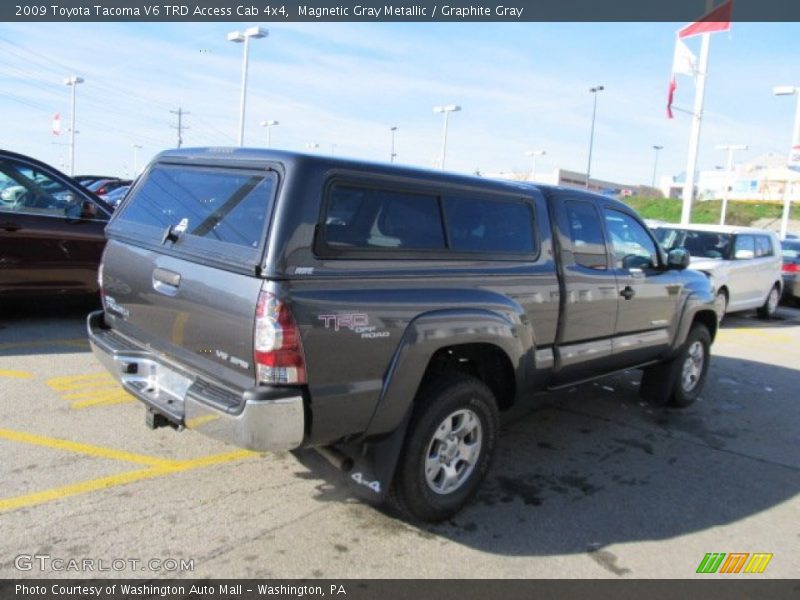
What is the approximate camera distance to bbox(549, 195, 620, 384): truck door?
4492mm

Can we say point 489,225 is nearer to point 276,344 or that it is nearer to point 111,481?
point 276,344

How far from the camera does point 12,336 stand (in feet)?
21.8

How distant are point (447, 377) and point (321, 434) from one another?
85cm

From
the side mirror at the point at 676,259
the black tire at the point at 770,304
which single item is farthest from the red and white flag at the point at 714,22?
the side mirror at the point at 676,259

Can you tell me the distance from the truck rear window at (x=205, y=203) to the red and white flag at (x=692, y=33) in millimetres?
17109

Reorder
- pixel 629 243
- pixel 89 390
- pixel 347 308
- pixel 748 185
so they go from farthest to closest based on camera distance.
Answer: pixel 748 185
pixel 629 243
pixel 89 390
pixel 347 308

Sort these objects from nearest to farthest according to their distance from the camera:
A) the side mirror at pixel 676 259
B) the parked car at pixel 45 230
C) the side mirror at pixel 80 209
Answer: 1. the side mirror at pixel 676 259
2. the parked car at pixel 45 230
3. the side mirror at pixel 80 209

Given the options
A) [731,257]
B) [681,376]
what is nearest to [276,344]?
[681,376]

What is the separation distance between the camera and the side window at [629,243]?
16.9 feet

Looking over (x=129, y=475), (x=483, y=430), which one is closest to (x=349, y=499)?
(x=483, y=430)

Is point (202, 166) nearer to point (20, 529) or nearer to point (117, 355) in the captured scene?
point (117, 355)

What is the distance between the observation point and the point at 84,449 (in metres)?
4.11

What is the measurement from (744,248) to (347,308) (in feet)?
35.7

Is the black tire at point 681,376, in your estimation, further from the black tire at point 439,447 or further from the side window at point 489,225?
the black tire at point 439,447
